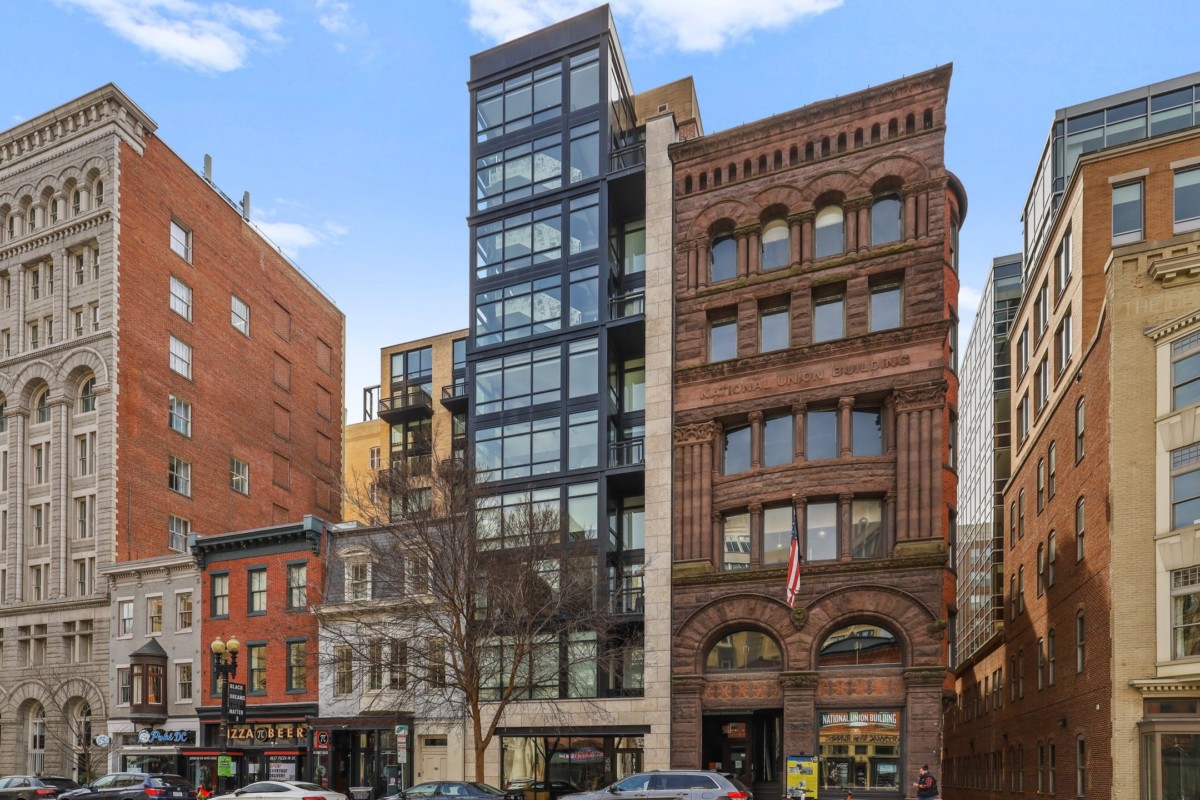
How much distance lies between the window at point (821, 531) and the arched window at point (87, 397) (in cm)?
3922

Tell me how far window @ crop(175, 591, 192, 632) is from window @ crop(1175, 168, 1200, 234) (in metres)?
43.0

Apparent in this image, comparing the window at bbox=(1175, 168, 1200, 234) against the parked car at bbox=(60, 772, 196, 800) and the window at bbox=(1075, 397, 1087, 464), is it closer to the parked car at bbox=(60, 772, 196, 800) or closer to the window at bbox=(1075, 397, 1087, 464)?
the window at bbox=(1075, 397, 1087, 464)

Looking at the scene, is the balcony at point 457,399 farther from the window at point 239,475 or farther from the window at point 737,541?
the window at point 239,475

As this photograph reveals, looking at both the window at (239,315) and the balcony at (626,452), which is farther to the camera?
the window at (239,315)

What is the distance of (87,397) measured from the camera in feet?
184

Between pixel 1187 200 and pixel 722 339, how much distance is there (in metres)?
16.1

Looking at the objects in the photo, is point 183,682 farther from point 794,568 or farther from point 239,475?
point 794,568

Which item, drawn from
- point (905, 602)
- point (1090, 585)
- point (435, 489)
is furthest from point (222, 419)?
point (1090, 585)

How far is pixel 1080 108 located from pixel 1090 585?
105ft

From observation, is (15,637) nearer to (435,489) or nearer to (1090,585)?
(435,489)

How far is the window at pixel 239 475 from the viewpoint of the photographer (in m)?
61.9

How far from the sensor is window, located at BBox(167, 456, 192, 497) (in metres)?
57.2

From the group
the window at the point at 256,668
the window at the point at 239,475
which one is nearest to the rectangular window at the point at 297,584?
the window at the point at 256,668

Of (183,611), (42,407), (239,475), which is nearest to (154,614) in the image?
(183,611)
